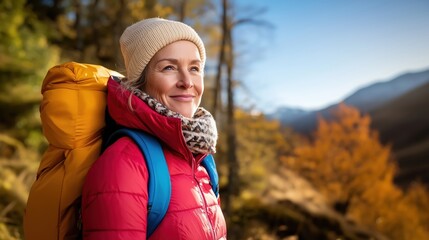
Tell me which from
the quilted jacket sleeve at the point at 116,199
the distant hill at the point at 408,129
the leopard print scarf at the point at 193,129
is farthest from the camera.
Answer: the distant hill at the point at 408,129

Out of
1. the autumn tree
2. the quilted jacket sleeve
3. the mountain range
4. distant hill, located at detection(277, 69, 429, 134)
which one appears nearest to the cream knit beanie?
the quilted jacket sleeve

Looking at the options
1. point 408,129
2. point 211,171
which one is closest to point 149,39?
point 211,171

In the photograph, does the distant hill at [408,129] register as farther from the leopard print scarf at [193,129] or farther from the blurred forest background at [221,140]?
the leopard print scarf at [193,129]

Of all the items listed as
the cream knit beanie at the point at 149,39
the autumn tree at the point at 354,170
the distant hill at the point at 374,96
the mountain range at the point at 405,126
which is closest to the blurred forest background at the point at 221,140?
the autumn tree at the point at 354,170

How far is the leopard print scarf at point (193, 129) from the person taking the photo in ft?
5.05

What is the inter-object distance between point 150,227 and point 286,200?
1015cm

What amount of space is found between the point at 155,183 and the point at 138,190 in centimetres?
8

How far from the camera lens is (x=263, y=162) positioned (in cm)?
1858

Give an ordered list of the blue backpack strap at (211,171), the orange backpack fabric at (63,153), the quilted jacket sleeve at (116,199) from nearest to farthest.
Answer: the quilted jacket sleeve at (116,199)
the orange backpack fabric at (63,153)
the blue backpack strap at (211,171)

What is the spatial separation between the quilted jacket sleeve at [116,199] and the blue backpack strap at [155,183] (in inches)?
1.2

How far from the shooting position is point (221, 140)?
1364cm

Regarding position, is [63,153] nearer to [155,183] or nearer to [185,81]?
[155,183]

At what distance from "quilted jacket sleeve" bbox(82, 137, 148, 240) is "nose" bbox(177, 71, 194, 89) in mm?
432

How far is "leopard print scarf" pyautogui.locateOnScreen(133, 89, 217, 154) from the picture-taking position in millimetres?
1540
